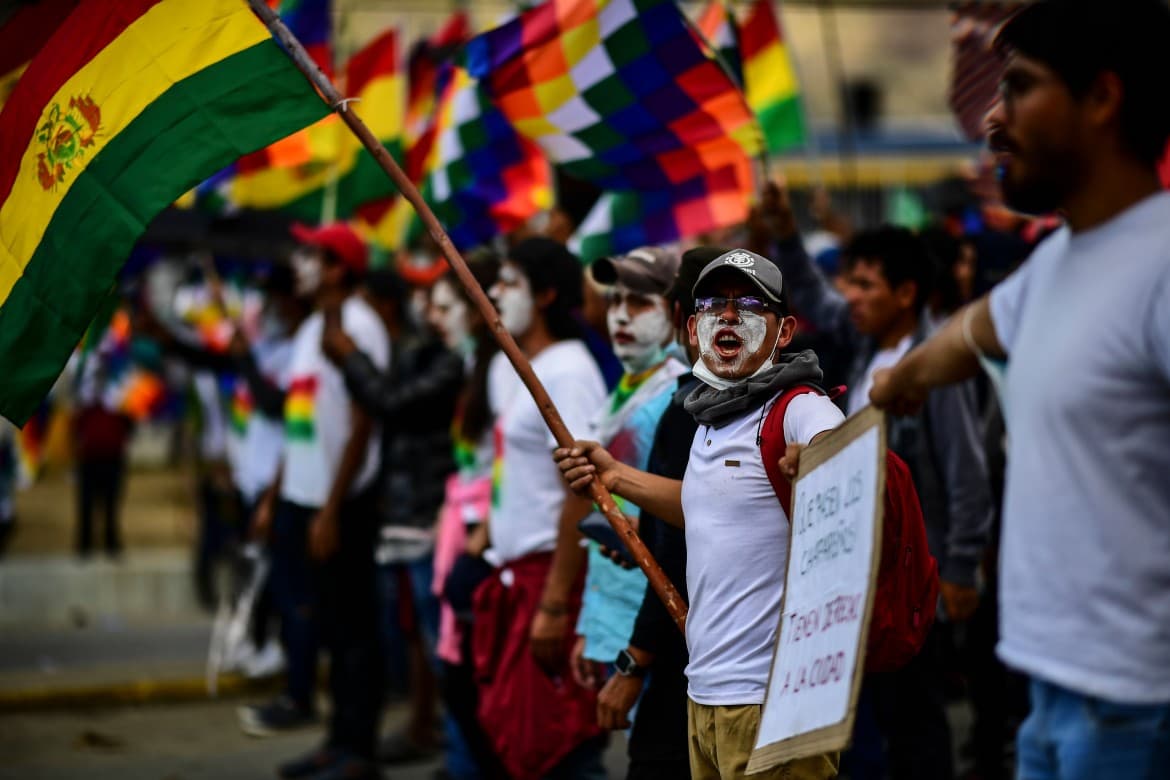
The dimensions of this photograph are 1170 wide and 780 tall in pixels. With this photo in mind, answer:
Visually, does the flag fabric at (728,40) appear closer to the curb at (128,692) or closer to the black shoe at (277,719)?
the black shoe at (277,719)

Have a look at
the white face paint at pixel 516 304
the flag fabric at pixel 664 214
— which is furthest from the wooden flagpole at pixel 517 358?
the flag fabric at pixel 664 214

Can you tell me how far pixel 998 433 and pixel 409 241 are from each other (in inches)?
182

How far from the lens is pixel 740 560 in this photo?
3.65 m

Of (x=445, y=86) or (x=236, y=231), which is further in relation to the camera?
(x=236, y=231)

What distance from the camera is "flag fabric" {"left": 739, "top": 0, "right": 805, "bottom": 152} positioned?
8.98 metres

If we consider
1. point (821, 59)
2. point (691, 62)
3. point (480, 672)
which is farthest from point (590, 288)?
point (821, 59)

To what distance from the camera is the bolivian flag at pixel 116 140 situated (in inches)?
175

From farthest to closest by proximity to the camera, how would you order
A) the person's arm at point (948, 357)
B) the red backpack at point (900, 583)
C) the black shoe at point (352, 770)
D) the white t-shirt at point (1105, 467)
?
the black shoe at point (352, 770) < the red backpack at point (900, 583) < the person's arm at point (948, 357) < the white t-shirt at point (1105, 467)

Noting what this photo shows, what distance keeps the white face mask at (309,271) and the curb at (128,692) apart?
316 centimetres

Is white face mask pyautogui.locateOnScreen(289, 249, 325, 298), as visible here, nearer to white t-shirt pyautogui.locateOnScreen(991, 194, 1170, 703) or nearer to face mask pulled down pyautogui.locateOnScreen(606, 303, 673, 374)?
face mask pulled down pyautogui.locateOnScreen(606, 303, 673, 374)

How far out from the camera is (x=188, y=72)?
4.51m

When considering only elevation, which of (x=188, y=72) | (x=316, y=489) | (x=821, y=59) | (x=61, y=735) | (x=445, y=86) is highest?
(x=821, y=59)

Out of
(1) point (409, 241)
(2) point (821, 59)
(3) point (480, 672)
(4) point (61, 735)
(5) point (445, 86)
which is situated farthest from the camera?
(2) point (821, 59)

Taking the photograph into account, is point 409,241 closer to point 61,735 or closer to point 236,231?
point 236,231
